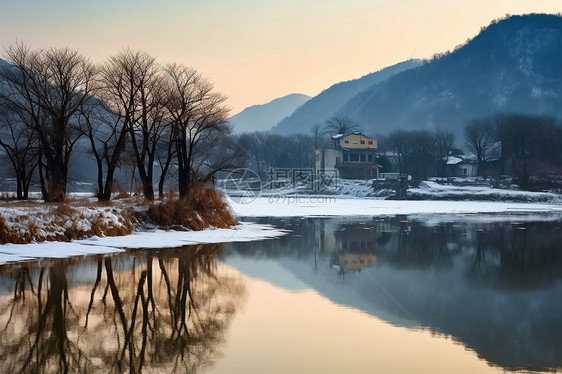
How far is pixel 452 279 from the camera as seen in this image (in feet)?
59.9

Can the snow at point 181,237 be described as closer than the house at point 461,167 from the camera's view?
Yes

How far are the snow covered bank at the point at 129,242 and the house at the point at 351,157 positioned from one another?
274 feet

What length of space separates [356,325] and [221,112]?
116ft

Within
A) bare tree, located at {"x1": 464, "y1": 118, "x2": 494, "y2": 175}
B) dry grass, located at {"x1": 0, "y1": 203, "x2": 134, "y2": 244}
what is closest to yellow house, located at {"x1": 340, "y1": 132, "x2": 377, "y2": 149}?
bare tree, located at {"x1": 464, "y1": 118, "x2": 494, "y2": 175}

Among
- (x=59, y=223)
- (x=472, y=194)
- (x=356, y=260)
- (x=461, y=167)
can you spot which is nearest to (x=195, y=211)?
(x=59, y=223)

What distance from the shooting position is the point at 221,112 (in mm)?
46000

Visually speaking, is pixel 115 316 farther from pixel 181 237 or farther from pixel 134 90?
pixel 134 90

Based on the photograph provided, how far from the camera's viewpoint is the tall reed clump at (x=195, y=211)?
3183 centimetres

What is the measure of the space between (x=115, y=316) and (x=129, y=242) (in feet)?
46.2

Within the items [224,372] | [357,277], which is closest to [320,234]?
[357,277]

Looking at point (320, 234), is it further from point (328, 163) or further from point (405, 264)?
point (328, 163)

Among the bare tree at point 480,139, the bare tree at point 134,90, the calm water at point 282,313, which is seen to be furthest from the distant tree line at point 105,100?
the bare tree at point 480,139

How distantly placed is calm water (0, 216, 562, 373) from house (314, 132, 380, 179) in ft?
309

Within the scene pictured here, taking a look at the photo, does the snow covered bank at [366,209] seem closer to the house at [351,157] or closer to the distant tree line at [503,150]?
the distant tree line at [503,150]
